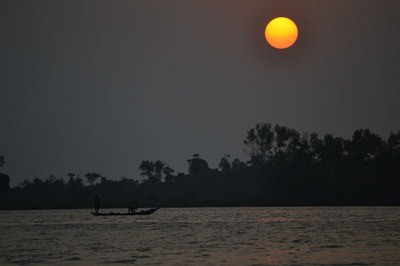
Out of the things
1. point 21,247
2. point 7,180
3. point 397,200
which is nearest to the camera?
point 21,247

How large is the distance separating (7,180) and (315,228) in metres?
140

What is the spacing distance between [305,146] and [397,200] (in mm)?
25883

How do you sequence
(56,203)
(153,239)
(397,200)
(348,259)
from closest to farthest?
(348,259)
(153,239)
(397,200)
(56,203)

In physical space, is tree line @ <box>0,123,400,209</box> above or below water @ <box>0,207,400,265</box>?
above

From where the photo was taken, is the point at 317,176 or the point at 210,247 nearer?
the point at 210,247

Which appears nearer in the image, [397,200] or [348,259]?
[348,259]

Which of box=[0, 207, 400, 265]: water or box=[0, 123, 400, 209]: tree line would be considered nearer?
box=[0, 207, 400, 265]: water

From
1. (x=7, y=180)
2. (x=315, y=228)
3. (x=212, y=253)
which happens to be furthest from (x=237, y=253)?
(x=7, y=180)

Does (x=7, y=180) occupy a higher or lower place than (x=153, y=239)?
higher

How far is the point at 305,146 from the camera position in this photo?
545 feet

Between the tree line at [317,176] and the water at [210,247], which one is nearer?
the water at [210,247]

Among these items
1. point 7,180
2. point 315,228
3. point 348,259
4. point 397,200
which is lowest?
point 348,259

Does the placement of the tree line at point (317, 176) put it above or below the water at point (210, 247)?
above

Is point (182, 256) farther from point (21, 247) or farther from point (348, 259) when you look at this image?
point (21, 247)
